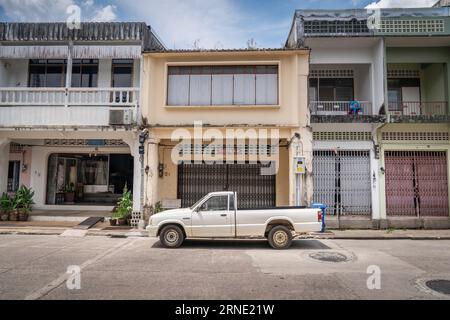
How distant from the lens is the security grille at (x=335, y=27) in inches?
516

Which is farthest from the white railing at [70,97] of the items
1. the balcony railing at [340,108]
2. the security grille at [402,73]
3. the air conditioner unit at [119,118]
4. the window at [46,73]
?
the security grille at [402,73]

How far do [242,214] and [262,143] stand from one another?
18.7ft

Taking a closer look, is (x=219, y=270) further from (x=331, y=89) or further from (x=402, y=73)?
(x=402, y=73)

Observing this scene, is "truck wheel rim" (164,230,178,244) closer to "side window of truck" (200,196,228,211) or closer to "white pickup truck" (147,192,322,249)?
"white pickup truck" (147,192,322,249)

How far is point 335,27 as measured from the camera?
13.2 metres

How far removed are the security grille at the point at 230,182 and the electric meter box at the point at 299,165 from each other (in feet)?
8.62

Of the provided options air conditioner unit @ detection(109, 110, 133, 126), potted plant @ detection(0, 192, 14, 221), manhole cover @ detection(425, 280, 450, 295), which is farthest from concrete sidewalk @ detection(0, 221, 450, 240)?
manhole cover @ detection(425, 280, 450, 295)

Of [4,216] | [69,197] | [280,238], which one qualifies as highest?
[69,197]

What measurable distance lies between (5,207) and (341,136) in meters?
15.3

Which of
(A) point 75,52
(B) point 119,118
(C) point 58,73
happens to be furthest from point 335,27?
(C) point 58,73

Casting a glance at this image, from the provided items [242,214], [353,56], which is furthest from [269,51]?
[242,214]

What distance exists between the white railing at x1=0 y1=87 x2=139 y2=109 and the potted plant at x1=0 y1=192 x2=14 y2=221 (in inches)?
168

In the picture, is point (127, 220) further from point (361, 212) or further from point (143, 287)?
point (361, 212)

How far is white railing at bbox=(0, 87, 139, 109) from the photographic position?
1319 centimetres
